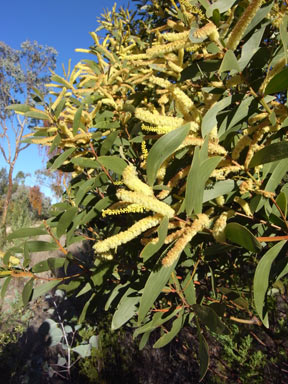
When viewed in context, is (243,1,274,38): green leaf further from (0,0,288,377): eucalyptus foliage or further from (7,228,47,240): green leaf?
(7,228,47,240): green leaf

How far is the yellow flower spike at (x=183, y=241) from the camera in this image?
587 mm

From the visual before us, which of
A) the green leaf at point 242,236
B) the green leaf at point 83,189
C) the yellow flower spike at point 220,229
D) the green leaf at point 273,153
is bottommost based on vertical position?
the green leaf at point 242,236

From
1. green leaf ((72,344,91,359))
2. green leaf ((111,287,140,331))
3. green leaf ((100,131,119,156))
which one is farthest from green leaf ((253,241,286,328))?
green leaf ((72,344,91,359))

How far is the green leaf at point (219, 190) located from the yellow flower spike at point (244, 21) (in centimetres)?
34

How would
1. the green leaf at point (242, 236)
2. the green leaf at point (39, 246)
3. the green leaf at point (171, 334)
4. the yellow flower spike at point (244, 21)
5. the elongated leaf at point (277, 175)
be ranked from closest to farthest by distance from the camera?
the yellow flower spike at point (244, 21)
the green leaf at point (242, 236)
the elongated leaf at point (277, 175)
the green leaf at point (171, 334)
the green leaf at point (39, 246)

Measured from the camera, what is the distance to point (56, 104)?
A: 1.10 m

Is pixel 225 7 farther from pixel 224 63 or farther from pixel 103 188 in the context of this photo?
pixel 103 188

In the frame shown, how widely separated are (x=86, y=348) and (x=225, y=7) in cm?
342

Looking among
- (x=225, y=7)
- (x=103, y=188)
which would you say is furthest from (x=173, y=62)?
(x=103, y=188)

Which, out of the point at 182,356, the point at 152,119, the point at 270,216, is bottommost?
the point at 182,356

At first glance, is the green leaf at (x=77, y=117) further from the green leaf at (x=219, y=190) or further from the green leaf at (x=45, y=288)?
the green leaf at (x=45, y=288)

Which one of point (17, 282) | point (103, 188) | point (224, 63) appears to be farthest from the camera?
point (17, 282)

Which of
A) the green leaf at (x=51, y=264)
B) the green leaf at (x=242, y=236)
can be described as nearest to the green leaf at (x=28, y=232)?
the green leaf at (x=51, y=264)

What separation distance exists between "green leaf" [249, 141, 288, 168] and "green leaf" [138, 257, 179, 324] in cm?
37
